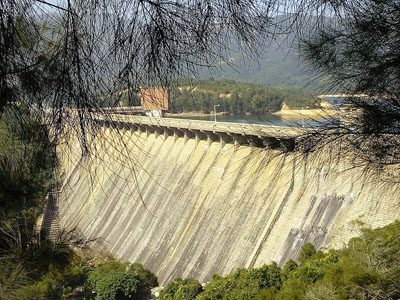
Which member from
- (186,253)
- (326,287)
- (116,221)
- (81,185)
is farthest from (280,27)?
(81,185)

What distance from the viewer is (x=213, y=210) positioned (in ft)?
49.2

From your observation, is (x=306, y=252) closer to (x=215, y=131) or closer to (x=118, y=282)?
(x=118, y=282)

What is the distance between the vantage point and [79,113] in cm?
161

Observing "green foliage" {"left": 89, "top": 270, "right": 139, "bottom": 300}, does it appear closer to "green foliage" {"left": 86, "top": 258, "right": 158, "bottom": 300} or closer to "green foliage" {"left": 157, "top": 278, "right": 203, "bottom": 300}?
"green foliage" {"left": 86, "top": 258, "right": 158, "bottom": 300}

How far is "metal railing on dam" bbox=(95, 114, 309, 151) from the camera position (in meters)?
2.47

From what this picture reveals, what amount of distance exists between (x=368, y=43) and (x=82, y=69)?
1771 mm

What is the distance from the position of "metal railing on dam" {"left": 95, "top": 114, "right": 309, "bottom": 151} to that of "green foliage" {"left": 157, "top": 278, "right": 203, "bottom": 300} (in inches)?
143

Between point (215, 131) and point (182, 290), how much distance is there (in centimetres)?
630

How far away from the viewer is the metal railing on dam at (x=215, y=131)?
247 cm

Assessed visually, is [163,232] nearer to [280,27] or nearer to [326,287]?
[326,287]

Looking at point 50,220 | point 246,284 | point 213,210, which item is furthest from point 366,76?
point 213,210

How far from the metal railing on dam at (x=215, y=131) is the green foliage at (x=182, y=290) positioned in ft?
11.9

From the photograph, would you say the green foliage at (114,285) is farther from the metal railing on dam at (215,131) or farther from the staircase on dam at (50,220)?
the staircase on dam at (50,220)

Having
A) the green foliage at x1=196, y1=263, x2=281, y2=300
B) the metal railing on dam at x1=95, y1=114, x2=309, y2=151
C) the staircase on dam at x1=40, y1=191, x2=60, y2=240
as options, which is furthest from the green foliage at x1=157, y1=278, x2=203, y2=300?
the staircase on dam at x1=40, y1=191, x2=60, y2=240
